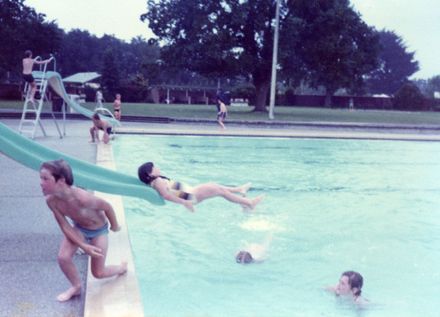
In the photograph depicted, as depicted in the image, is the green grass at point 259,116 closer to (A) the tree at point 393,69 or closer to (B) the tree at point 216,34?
(B) the tree at point 216,34

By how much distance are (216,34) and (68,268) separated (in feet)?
84.3

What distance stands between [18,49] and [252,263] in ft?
122

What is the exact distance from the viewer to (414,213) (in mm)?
9078

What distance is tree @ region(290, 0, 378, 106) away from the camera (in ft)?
97.3

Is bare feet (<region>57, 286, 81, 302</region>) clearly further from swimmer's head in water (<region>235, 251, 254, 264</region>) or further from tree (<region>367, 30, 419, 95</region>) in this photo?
tree (<region>367, 30, 419, 95</region>)

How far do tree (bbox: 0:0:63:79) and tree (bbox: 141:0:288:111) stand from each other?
8859mm

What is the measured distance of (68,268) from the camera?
3.75 m

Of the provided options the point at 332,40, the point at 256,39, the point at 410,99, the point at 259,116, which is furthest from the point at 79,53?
the point at 259,116

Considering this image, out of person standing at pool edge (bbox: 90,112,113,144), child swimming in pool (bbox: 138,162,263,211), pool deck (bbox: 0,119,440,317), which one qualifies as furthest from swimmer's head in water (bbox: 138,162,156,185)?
person standing at pool edge (bbox: 90,112,113,144)

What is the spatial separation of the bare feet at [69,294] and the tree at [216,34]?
2479cm

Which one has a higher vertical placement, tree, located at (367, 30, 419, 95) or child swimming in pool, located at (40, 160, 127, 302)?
tree, located at (367, 30, 419, 95)

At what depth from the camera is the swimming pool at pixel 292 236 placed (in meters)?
5.07

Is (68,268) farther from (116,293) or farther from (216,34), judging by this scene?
(216,34)

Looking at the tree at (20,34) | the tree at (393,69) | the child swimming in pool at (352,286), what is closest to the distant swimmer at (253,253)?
the child swimming in pool at (352,286)
